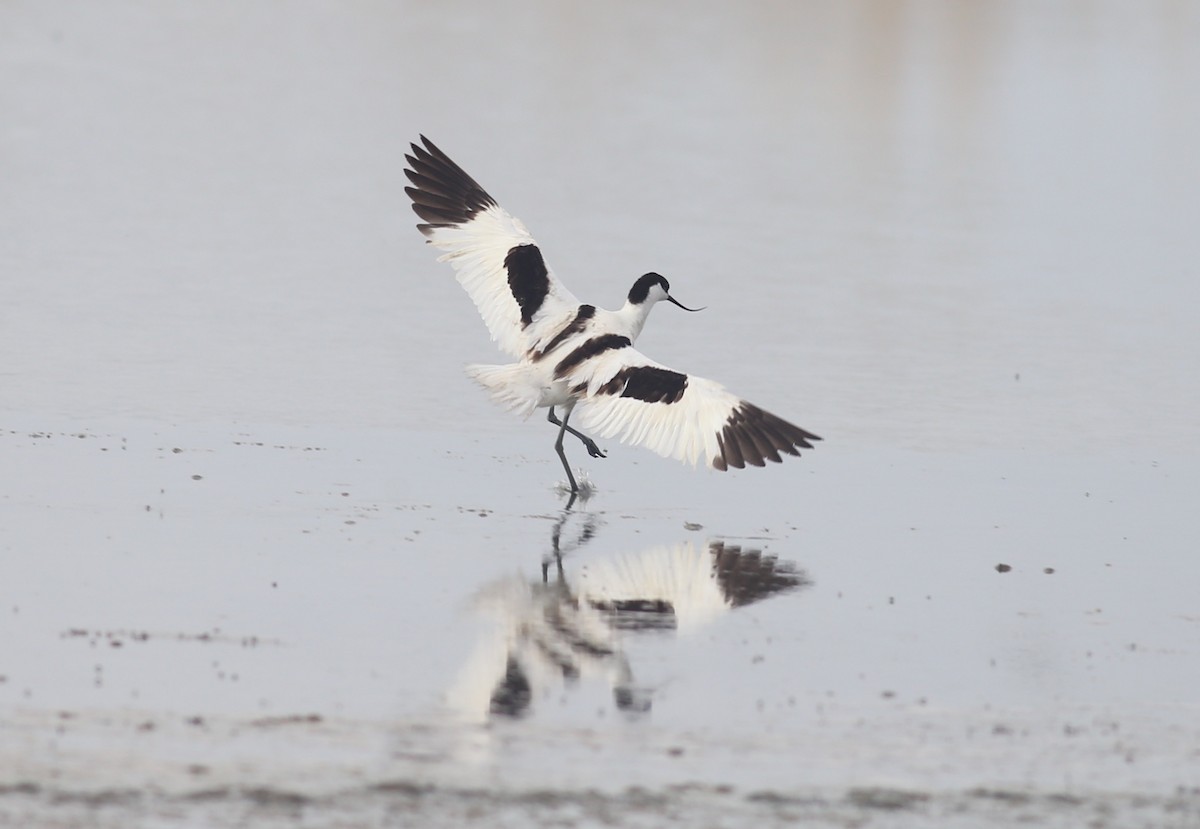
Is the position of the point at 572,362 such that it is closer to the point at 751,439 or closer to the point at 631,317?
the point at 631,317

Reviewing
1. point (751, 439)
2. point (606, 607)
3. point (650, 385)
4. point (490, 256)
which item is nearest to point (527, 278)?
point (490, 256)

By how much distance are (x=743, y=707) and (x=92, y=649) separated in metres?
2.33

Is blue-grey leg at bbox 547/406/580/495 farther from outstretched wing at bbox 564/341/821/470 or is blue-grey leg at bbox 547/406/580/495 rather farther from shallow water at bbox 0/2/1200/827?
outstretched wing at bbox 564/341/821/470

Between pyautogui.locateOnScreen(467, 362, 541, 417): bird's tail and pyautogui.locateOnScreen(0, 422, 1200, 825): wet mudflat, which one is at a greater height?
pyautogui.locateOnScreen(467, 362, 541, 417): bird's tail

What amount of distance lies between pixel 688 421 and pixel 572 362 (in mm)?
906

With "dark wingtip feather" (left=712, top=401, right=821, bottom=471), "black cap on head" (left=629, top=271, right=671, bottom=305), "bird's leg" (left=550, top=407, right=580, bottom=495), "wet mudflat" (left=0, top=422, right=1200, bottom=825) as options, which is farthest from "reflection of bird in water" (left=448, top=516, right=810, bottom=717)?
"black cap on head" (left=629, top=271, right=671, bottom=305)

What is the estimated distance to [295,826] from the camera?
545 centimetres

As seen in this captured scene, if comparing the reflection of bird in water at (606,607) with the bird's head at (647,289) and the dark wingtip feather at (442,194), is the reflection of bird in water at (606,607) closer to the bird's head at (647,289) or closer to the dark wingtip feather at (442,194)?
the bird's head at (647,289)

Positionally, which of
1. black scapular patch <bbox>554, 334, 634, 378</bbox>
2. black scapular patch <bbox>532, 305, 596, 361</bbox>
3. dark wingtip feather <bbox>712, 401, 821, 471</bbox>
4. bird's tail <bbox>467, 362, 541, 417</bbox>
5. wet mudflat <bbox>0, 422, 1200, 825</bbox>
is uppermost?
black scapular patch <bbox>532, 305, 596, 361</bbox>

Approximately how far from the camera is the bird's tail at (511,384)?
1067cm

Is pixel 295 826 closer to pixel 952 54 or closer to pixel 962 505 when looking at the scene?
pixel 962 505

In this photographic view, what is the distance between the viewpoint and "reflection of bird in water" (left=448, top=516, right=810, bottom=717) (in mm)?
7066

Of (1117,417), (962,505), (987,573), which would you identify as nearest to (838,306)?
(1117,417)

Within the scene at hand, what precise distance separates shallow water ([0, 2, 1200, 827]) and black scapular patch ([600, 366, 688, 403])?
604mm
